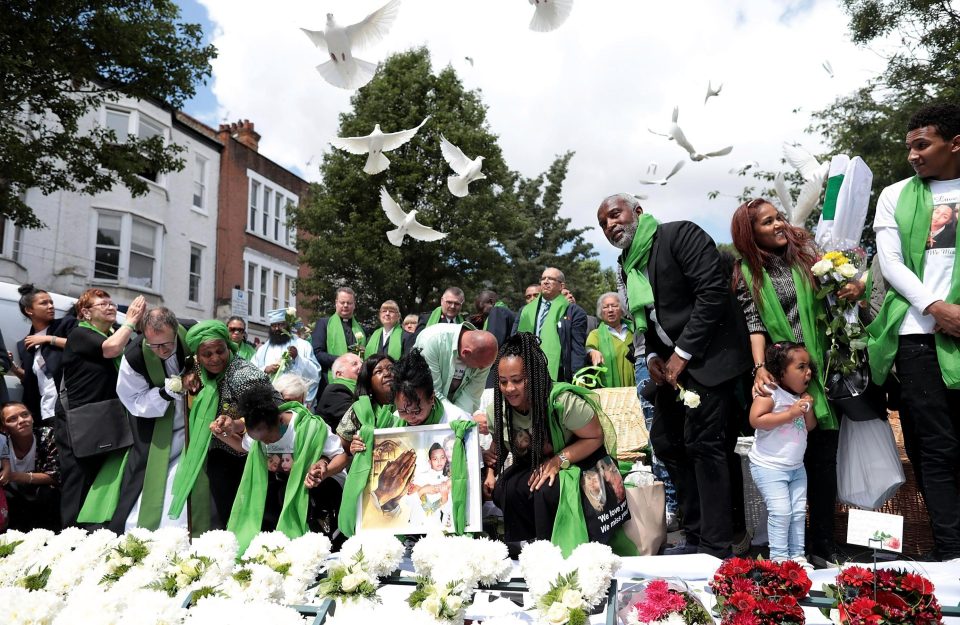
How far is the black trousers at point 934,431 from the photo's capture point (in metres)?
3.09

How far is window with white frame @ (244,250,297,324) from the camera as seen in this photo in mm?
25281

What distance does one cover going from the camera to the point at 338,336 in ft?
25.4

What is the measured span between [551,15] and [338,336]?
4324mm

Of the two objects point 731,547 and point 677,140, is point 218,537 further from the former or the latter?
point 677,140

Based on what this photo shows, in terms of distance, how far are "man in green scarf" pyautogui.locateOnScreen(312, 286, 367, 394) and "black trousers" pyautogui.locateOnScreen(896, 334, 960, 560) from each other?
540cm

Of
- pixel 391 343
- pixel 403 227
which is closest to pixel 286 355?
pixel 391 343

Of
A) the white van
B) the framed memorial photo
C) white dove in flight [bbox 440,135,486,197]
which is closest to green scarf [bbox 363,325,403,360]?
white dove in flight [bbox 440,135,486,197]

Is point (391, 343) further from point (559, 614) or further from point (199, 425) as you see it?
point (559, 614)

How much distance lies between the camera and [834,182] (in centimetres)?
387

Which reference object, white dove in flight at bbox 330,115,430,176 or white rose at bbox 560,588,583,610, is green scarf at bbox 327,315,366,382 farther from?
white rose at bbox 560,588,583,610

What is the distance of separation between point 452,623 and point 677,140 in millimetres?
6106

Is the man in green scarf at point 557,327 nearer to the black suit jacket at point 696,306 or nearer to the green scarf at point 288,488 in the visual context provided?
the black suit jacket at point 696,306

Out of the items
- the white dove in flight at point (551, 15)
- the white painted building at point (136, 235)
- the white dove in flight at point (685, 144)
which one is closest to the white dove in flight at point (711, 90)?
the white dove in flight at point (685, 144)

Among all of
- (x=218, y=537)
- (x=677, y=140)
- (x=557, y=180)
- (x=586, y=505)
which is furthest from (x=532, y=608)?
(x=557, y=180)
